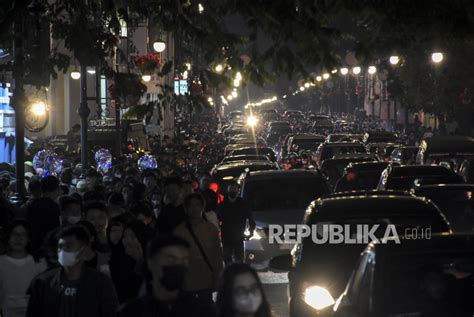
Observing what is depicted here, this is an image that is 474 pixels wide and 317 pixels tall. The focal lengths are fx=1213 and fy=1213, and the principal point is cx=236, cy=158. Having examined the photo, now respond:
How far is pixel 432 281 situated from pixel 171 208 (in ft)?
19.2

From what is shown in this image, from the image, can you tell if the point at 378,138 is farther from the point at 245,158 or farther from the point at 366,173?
the point at 366,173

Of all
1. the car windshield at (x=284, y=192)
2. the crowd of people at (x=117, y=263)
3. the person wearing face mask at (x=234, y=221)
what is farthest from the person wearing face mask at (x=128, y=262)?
the car windshield at (x=284, y=192)

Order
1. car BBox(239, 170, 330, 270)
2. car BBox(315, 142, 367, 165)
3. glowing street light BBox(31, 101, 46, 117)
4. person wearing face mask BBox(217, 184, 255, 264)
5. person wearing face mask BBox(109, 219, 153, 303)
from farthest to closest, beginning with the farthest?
1. glowing street light BBox(31, 101, 46, 117)
2. car BBox(315, 142, 367, 165)
3. car BBox(239, 170, 330, 270)
4. person wearing face mask BBox(217, 184, 255, 264)
5. person wearing face mask BBox(109, 219, 153, 303)

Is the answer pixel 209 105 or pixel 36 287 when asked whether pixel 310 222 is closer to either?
pixel 209 105

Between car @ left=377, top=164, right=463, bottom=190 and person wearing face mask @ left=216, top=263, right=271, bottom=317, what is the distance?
15461 mm

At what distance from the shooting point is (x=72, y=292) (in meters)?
7.91

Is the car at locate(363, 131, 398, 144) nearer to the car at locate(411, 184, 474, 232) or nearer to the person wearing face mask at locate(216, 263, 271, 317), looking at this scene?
the car at locate(411, 184, 474, 232)

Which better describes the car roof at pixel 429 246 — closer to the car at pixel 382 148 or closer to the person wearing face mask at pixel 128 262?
the person wearing face mask at pixel 128 262

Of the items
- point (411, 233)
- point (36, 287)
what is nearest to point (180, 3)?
point (411, 233)

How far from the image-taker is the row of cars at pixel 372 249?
26.4 feet

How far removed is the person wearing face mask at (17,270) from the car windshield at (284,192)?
976cm

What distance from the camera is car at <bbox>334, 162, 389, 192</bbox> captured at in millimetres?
25000

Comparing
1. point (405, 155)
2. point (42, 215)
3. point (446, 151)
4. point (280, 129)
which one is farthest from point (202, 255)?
point (280, 129)

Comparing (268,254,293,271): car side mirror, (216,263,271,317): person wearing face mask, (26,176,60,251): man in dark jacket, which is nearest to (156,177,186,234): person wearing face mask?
(26,176,60,251): man in dark jacket
